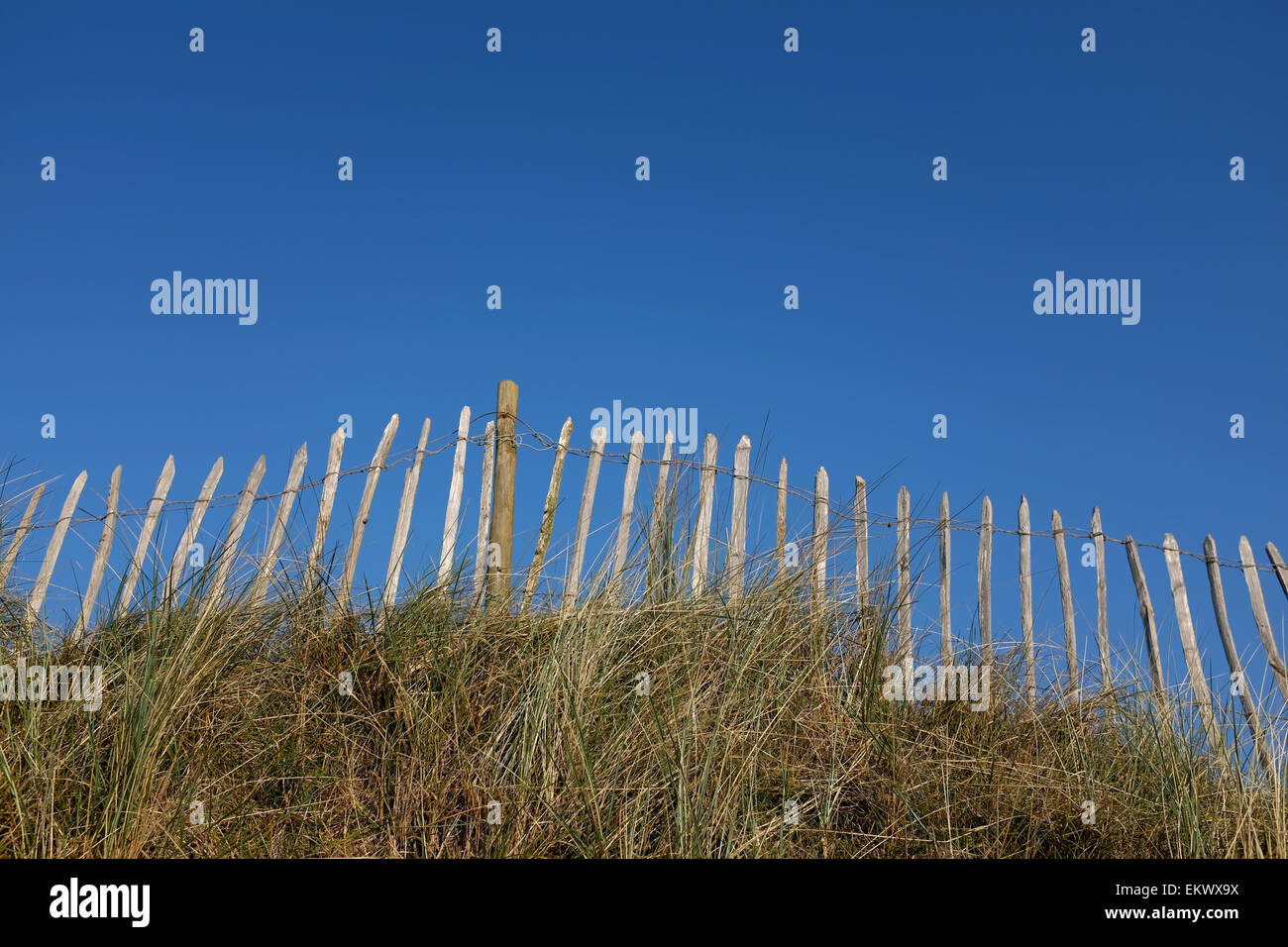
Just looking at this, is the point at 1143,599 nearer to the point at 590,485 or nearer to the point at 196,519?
the point at 590,485

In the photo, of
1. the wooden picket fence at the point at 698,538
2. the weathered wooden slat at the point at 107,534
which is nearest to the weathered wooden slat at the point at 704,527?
the wooden picket fence at the point at 698,538

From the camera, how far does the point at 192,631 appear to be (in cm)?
363

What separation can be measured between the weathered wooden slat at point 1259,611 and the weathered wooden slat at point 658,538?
4.34 m

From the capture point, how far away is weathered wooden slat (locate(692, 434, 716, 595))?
4.33 m

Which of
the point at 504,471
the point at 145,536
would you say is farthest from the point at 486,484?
the point at 145,536

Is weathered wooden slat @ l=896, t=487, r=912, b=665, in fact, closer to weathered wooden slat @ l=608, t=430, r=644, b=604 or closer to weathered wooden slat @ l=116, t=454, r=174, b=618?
weathered wooden slat @ l=608, t=430, r=644, b=604

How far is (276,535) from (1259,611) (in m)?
6.35

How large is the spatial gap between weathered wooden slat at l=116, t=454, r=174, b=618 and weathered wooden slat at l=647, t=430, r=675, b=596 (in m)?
2.28

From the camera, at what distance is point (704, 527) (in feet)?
17.7

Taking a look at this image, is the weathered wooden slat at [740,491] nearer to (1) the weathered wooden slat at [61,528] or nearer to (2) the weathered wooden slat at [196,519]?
(2) the weathered wooden slat at [196,519]
